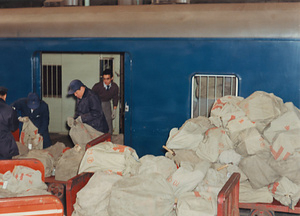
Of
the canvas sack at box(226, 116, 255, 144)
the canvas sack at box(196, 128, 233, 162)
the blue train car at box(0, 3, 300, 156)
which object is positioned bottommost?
the canvas sack at box(196, 128, 233, 162)

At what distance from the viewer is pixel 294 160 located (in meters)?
4.76

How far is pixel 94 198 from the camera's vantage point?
172 inches

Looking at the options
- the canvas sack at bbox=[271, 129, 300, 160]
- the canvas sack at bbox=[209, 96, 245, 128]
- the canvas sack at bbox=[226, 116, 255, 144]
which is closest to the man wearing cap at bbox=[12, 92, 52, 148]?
the canvas sack at bbox=[209, 96, 245, 128]

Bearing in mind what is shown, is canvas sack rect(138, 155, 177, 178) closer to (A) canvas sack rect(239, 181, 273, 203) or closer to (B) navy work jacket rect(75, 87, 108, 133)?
(A) canvas sack rect(239, 181, 273, 203)

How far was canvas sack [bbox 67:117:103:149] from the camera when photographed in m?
6.29

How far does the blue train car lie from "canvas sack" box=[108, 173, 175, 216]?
2815 millimetres

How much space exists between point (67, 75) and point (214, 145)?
6.73 metres

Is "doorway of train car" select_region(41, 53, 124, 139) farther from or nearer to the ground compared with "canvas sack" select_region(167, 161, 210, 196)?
farther from the ground

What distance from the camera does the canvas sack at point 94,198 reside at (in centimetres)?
436

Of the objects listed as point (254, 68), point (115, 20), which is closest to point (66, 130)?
point (115, 20)

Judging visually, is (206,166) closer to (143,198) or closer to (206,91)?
(143,198)

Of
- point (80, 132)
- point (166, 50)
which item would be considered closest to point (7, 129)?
point (80, 132)

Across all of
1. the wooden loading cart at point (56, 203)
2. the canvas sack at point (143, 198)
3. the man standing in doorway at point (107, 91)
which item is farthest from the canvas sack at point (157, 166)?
the man standing in doorway at point (107, 91)

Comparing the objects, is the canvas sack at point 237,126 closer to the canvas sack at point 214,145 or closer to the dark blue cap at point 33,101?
the canvas sack at point 214,145
